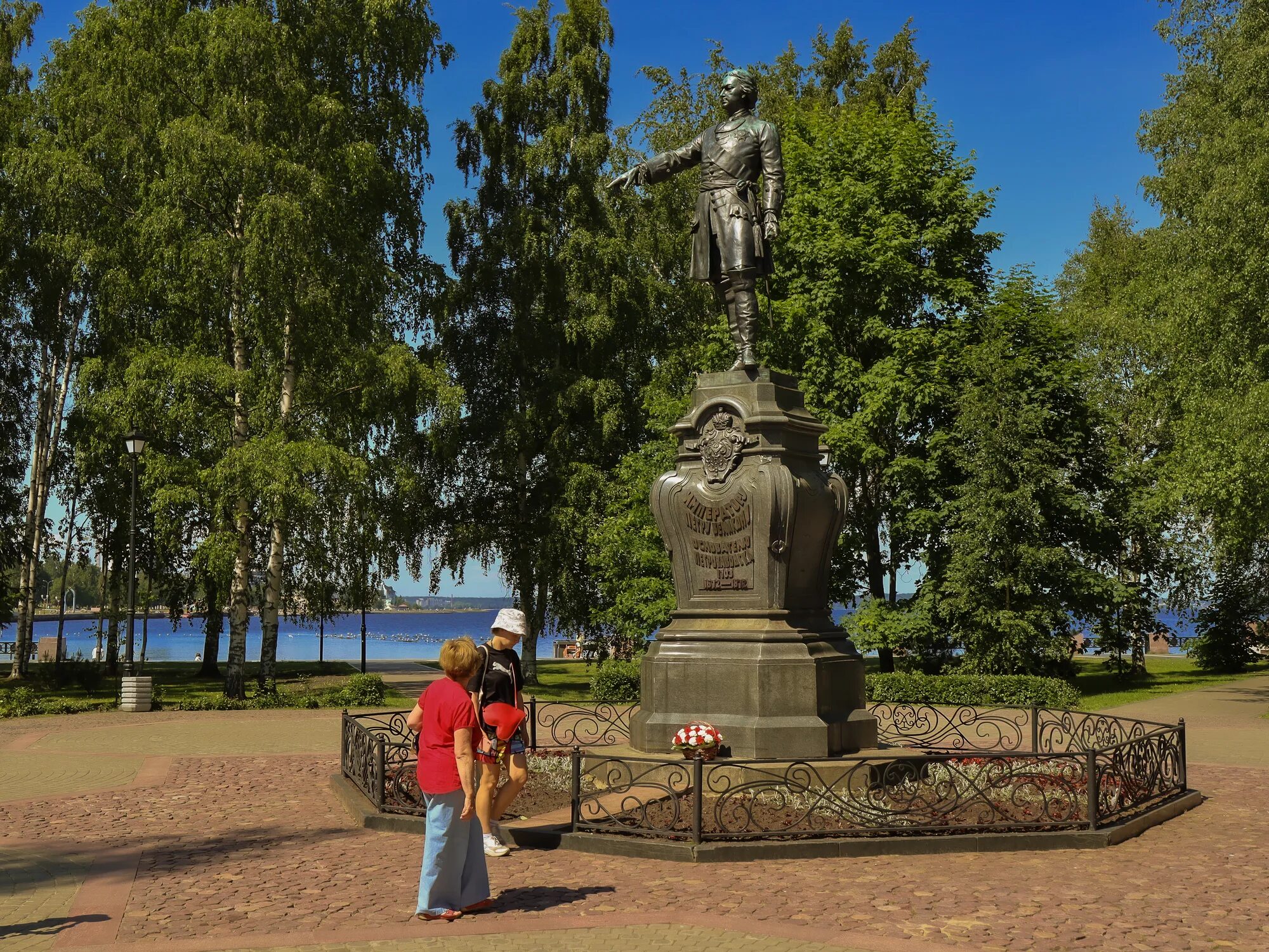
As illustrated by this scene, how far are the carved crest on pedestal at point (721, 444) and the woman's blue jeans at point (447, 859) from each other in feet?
18.1

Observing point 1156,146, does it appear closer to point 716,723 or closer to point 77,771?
point 716,723

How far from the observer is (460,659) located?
23.4 ft

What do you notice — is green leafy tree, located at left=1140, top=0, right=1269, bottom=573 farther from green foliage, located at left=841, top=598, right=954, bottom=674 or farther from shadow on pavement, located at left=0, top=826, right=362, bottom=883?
shadow on pavement, located at left=0, top=826, right=362, bottom=883

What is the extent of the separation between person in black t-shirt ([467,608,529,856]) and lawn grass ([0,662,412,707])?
16656mm

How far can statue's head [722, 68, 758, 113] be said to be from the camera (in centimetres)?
1254

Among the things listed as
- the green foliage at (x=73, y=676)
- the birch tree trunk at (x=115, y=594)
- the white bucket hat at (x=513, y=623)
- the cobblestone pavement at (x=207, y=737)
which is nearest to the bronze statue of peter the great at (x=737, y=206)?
the white bucket hat at (x=513, y=623)

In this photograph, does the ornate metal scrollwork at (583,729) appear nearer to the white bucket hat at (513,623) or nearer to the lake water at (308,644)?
the white bucket hat at (513,623)

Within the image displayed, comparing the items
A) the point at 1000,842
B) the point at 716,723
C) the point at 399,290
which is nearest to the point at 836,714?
the point at 716,723

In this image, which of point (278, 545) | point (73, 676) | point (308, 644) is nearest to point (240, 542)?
point (278, 545)

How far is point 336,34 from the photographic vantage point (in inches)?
1085

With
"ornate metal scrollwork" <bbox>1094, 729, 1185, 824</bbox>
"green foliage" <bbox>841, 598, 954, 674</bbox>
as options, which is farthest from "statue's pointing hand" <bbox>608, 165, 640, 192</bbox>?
"green foliage" <bbox>841, 598, 954, 674</bbox>

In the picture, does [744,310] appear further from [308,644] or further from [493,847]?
[308,644]

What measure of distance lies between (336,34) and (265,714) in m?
15.3

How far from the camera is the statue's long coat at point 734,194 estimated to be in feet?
40.4
